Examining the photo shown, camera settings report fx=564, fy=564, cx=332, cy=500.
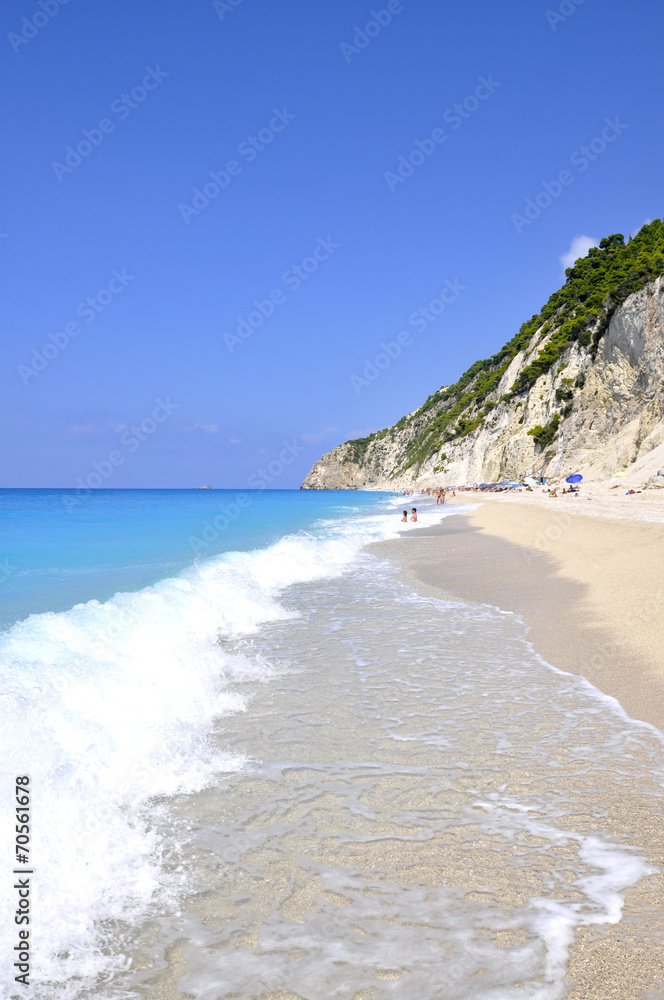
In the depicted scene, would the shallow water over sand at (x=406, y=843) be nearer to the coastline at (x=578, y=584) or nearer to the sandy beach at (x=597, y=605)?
the sandy beach at (x=597, y=605)

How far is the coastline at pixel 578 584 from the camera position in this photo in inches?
258

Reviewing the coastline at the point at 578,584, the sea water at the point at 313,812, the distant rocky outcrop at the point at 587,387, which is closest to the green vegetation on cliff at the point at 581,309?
the distant rocky outcrop at the point at 587,387

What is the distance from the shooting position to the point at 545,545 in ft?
58.9

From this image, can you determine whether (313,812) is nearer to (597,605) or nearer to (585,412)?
(597,605)

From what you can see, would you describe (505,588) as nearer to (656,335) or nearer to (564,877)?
(564,877)

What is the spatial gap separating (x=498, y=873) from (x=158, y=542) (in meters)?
21.4

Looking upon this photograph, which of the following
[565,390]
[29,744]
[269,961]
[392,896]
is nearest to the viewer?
[269,961]

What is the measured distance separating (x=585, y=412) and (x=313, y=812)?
5982cm

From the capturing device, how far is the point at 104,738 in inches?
183

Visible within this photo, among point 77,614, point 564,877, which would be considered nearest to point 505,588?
point 77,614

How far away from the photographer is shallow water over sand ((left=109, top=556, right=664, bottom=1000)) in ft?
8.34

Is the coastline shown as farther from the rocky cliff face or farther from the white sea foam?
the rocky cliff face

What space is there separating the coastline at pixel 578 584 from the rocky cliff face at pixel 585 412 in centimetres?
2408

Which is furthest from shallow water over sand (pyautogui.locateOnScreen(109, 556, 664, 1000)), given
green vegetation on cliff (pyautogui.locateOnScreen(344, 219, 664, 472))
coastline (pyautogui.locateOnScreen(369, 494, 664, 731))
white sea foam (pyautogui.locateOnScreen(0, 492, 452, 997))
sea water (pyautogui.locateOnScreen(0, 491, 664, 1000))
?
green vegetation on cliff (pyautogui.locateOnScreen(344, 219, 664, 472))
